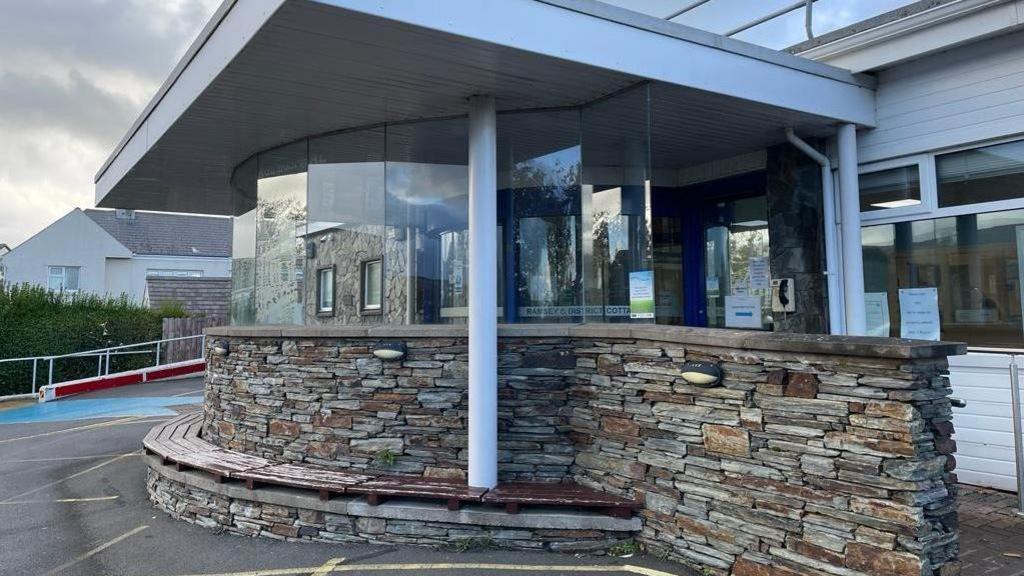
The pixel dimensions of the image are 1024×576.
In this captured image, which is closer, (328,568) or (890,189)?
(328,568)

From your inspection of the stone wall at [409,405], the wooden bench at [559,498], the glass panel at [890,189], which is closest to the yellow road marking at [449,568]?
the wooden bench at [559,498]

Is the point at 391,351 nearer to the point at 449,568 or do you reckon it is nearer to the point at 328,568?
the point at 328,568

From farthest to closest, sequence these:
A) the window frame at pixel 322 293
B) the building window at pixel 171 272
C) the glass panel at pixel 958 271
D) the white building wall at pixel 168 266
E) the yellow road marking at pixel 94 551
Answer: the building window at pixel 171 272 → the white building wall at pixel 168 266 → the window frame at pixel 322 293 → the glass panel at pixel 958 271 → the yellow road marking at pixel 94 551

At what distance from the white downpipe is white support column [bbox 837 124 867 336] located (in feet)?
0.36

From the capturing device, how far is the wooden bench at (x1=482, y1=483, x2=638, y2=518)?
4.25 meters

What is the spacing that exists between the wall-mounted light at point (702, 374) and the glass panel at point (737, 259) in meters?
3.53

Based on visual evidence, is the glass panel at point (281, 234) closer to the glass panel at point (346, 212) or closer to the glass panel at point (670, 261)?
the glass panel at point (346, 212)

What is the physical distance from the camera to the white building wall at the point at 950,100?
5.20m

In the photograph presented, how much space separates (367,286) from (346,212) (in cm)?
77

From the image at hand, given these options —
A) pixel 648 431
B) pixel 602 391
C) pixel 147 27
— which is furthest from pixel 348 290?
pixel 147 27

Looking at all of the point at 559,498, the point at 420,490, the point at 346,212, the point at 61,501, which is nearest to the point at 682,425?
the point at 559,498

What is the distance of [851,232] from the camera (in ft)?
19.7

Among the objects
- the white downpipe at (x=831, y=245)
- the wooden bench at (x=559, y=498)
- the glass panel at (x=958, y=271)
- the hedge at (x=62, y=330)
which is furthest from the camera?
the hedge at (x=62, y=330)

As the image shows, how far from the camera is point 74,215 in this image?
Result: 26719 mm
